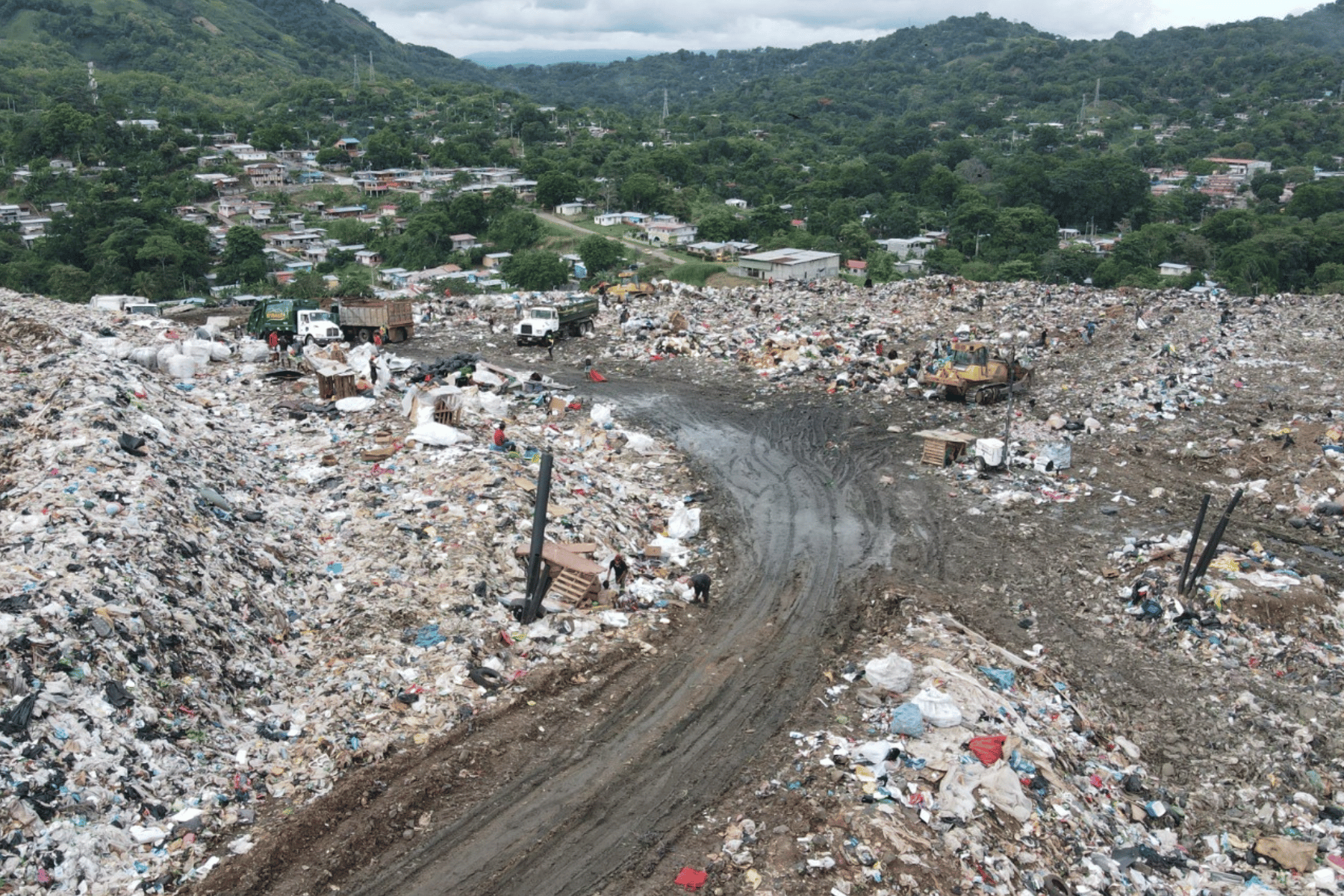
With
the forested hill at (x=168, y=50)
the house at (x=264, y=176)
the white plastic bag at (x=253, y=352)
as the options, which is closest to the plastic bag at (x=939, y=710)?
the white plastic bag at (x=253, y=352)

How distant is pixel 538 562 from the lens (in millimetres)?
9516

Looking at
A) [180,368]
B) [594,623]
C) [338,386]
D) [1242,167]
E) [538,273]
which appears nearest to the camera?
[594,623]

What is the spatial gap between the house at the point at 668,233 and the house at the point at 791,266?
15022 millimetres

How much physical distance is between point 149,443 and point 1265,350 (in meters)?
21.4

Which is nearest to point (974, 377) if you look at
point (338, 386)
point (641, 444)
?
point (641, 444)

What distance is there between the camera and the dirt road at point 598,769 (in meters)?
6.20

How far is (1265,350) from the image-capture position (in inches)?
798

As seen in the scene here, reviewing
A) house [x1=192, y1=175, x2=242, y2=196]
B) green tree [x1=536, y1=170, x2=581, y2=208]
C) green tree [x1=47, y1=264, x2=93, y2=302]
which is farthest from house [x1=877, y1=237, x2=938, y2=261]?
house [x1=192, y1=175, x2=242, y2=196]

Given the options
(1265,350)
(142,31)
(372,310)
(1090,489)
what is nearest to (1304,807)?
(1090,489)

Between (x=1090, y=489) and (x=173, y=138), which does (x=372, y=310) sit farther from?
(x=173, y=138)

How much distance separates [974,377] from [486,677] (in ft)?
39.7

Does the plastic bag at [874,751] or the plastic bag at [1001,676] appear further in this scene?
the plastic bag at [1001,676]

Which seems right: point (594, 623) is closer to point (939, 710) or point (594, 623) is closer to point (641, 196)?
point (939, 710)

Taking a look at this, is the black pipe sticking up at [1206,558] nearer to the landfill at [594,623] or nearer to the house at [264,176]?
the landfill at [594,623]
